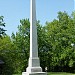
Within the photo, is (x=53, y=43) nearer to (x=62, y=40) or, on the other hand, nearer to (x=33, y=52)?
(x=62, y=40)

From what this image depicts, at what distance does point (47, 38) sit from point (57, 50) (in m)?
3.54

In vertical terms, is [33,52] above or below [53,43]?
below

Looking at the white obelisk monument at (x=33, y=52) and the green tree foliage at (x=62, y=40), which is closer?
the white obelisk monument at (x=33, y=52)

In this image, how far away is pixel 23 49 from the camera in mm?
55344

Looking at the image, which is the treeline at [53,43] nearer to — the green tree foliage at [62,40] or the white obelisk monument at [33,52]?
the green tree foliage at [62,40]

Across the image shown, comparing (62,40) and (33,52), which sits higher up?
(62,40)

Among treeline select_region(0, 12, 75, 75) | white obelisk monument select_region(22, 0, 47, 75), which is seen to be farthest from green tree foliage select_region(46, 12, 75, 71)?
white obelisk monument select_region(22, 0, 47, 75)

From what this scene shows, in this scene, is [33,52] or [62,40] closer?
[33,52]

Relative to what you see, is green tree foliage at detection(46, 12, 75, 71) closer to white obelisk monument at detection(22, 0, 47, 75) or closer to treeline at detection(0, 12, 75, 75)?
treeline at detection(0, 12, 75, 75)

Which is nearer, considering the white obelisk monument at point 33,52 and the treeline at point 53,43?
the white obelisk monument at point 33,52

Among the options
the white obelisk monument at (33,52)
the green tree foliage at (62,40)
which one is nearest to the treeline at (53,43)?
the green tree foliage at (62,40)

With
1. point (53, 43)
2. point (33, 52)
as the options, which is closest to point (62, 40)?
point (53, 43)

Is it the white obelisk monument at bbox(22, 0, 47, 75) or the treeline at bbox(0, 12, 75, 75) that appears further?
the treeline at bbox(0, 12, 75, 75)

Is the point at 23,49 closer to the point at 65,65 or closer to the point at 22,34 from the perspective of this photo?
the point at 22,34
